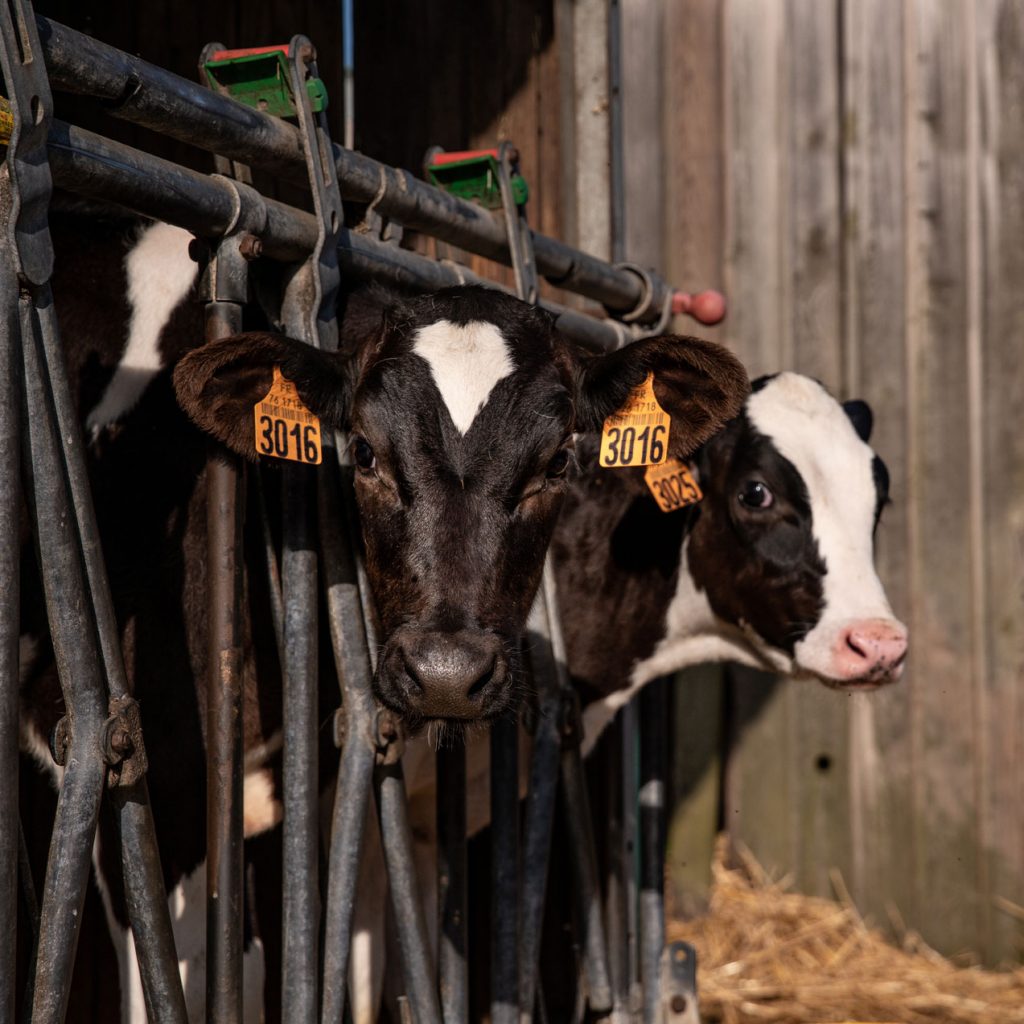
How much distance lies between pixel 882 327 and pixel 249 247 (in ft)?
11.6

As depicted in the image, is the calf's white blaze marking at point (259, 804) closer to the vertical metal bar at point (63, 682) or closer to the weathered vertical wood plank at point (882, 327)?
the vertical metal bar at point (63, 682)

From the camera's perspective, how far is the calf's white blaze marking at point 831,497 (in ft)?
12.8

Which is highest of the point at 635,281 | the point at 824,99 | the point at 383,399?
the point at 824,99

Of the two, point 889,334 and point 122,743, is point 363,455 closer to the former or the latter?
point 122,743

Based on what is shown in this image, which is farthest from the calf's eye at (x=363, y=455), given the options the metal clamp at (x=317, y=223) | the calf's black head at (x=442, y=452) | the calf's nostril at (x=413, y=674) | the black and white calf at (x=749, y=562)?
the black and white calf at (x=749, y=562)

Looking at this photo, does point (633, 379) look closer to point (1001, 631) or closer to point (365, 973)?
point (365, 973)

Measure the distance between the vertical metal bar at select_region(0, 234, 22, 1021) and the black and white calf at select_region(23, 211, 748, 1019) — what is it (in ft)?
2.32

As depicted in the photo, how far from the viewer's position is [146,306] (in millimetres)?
3379

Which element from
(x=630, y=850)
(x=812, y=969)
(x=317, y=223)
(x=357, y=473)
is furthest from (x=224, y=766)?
(x=812, y=969)

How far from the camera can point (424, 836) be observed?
4270mm

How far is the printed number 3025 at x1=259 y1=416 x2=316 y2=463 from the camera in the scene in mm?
2746

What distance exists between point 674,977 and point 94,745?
258 cm

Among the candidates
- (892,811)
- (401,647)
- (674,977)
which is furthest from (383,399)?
(892,811)

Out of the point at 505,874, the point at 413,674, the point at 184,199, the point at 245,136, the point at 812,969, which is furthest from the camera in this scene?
the point at 812,969
